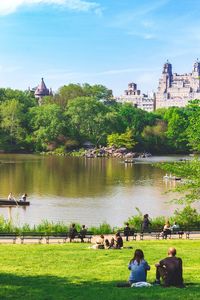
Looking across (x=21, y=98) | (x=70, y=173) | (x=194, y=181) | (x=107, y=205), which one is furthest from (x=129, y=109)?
(x=194, y=181)

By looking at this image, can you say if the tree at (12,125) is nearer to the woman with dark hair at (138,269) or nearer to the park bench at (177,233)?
the park bench at (177,233)

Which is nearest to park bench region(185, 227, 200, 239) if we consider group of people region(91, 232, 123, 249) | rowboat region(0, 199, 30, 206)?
group of people region(91, 232, 123, 249)

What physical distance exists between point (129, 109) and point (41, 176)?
6880cm

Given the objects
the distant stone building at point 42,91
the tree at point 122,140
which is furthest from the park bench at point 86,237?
the distant stone building at point 42,91

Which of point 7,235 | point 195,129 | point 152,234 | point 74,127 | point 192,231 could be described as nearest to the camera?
point 7,235

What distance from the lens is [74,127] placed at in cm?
10275

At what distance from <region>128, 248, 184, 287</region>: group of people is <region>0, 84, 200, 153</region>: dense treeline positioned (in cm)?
8361

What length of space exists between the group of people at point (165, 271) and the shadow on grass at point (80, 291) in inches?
9.9

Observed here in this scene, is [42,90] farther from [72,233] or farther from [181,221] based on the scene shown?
[72,233]

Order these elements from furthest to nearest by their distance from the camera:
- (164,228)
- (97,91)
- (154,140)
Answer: (97,91) → (154,140) → (164,228)

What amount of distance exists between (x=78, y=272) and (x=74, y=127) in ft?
297

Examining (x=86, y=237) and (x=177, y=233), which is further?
(x=177, y=233)

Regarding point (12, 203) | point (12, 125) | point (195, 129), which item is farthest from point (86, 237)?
point (12, 125)

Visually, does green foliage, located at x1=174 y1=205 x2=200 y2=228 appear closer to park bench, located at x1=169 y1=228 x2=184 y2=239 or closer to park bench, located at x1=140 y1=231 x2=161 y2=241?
park bench, located at x1=169 y1=228 x2=184 y2=239
